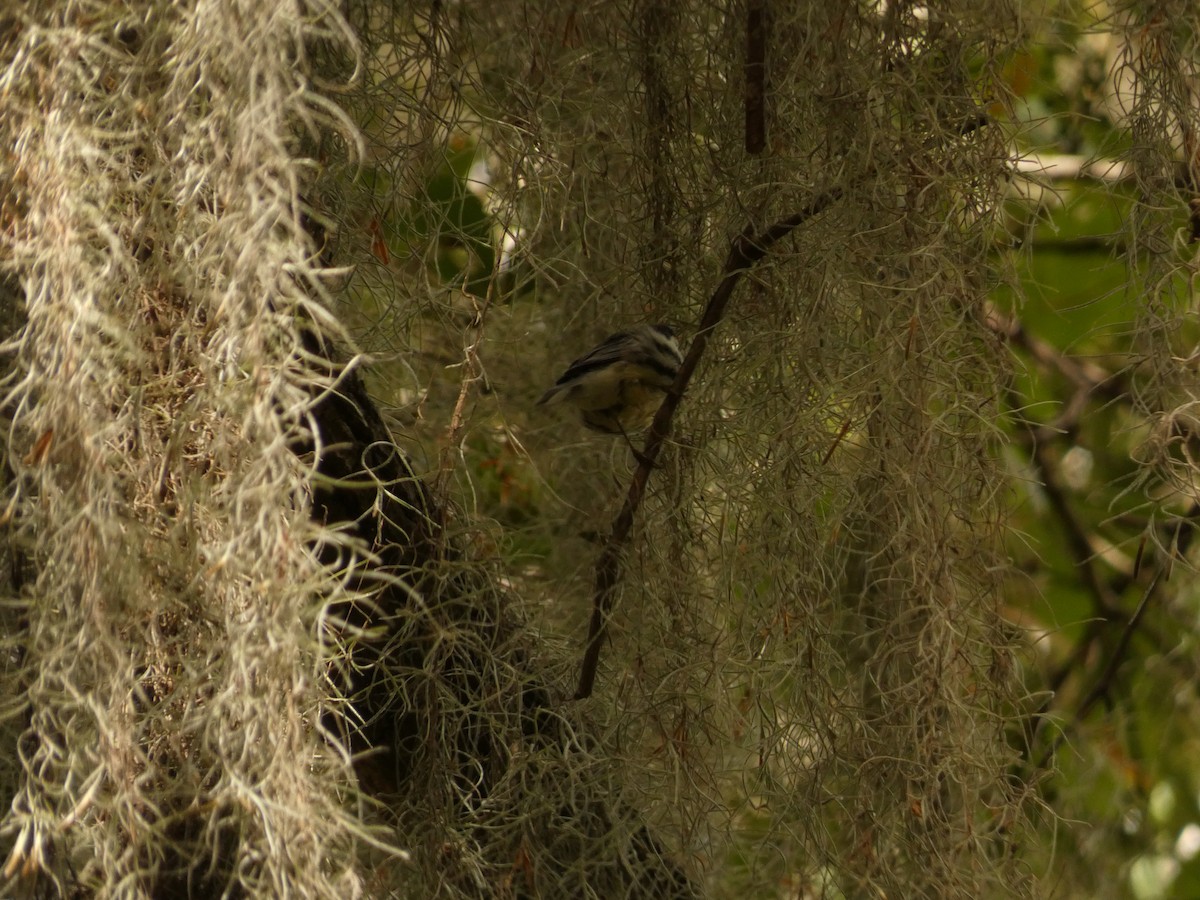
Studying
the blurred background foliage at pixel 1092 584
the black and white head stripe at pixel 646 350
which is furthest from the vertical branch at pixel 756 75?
the blurred background foliage at pixel 1092 584

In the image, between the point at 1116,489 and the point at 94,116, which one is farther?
the point at 1116,489

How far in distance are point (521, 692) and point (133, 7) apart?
88 cm

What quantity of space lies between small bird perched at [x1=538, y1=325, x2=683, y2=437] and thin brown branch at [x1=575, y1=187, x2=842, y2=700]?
8cm

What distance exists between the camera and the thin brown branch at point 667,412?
1.64m

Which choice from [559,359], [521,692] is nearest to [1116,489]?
[559,359]

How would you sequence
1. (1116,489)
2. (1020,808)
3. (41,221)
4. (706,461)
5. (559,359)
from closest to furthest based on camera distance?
(41,221) < (1020,808) < (706,461) < (559,359) < (1116,489)

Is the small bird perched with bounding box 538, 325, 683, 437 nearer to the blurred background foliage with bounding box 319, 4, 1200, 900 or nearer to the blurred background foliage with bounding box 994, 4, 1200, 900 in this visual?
the blurred background foliage with bounding box 319, 4, 1200, 900

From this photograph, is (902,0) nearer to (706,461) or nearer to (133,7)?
(706,461)

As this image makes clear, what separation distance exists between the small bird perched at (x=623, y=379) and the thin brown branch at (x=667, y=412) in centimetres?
8

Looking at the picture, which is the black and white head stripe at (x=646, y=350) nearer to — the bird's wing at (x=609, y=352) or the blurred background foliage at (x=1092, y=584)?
the bird's wing at (x=609, y=352)

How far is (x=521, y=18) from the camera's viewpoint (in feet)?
5.89

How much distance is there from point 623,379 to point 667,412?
0.52 ft

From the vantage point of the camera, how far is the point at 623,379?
185cm

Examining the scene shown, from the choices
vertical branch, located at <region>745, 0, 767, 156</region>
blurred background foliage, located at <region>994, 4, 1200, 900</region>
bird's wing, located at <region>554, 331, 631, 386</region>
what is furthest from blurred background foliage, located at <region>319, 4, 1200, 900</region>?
vertical branch, located at <region>745, 0, 767, 156</region>
